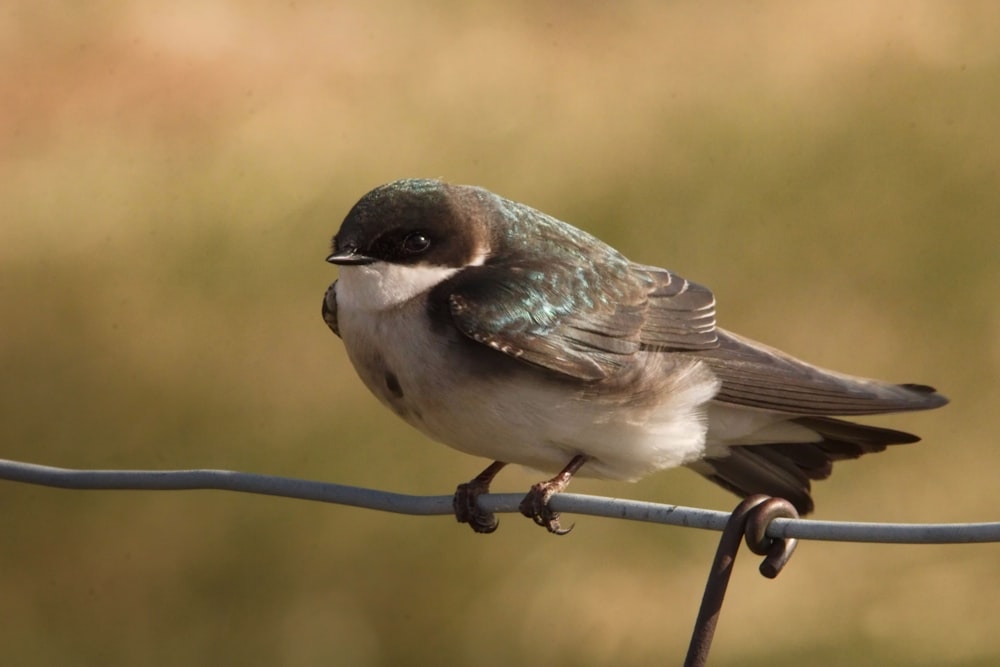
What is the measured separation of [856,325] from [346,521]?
2.33m

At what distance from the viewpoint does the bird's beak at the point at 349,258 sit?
11.0ft

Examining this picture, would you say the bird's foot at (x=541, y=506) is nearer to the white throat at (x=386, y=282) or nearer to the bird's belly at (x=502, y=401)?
the bird's belly at (x=502, y=401)

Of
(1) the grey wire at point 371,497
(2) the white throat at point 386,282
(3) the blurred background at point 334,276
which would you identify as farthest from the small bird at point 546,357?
(3) the blurred background at point 334,276

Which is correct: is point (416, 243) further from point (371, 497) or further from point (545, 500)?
point (371, 497)

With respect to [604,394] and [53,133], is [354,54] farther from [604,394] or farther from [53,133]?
[604,394]

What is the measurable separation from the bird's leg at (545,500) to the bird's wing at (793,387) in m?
0.41

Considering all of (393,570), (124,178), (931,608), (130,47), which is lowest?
(393,570)

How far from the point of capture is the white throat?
11.1 feet

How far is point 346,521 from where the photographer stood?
18.3 feet

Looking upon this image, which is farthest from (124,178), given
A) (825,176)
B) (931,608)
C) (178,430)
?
(931,608)

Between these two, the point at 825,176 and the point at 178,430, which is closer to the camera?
the point at 178,430

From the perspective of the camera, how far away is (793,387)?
3613mm

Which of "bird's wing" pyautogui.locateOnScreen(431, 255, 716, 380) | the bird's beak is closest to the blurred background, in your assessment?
→ "bird's wing" pyautogui.locateOnScreen(431, 255, 716, 380)

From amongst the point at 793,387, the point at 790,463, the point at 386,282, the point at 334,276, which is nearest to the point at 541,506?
the point at 386,282
